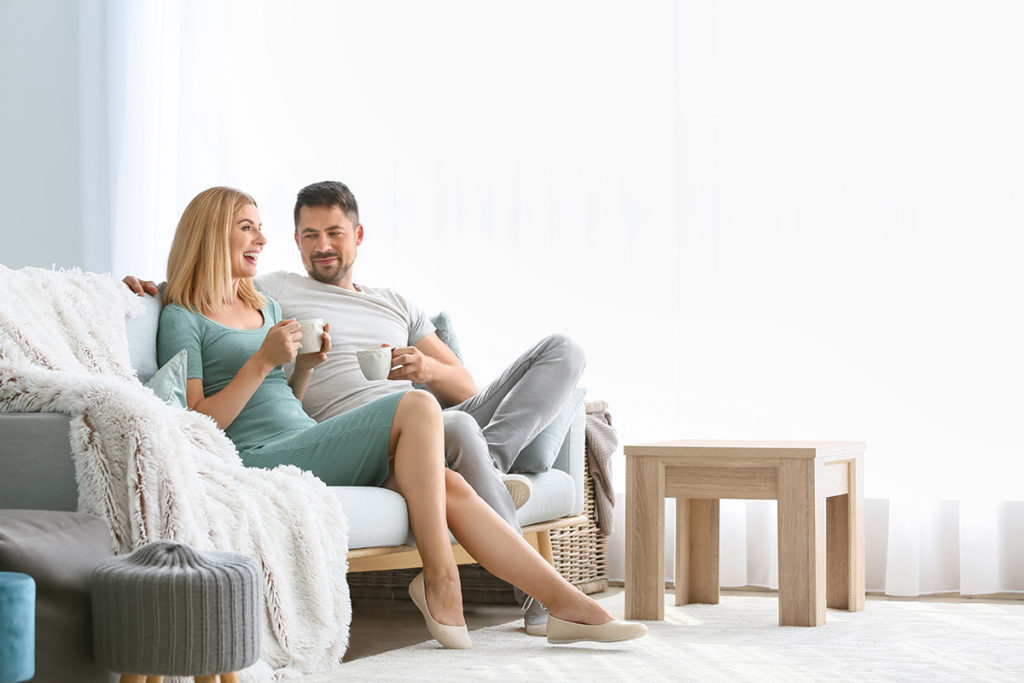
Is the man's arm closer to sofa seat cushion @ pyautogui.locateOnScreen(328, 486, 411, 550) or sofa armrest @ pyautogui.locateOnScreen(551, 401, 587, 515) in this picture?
sofa armrest @ pyautogui.locateOnScreen(551, 401, 587, 515)

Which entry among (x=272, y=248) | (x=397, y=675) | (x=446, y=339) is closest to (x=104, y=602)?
(x=397, y=675)

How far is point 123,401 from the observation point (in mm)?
1810

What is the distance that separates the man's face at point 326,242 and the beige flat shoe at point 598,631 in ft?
3.71

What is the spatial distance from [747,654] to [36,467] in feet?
4.33

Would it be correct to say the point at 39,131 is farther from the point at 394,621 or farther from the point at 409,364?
the point at 394,621

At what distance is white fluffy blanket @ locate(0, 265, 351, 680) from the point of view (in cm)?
179

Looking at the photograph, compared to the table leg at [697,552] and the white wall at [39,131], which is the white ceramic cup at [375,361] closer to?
the table leg at [697,552]

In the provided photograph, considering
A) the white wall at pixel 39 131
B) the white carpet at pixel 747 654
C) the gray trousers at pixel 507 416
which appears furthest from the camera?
the white wall at pixel 39 131

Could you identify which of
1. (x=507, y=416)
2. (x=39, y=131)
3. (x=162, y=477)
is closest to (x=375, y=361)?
(x=507, y=416)

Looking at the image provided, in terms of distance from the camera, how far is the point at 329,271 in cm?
305

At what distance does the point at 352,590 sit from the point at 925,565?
1.56 meters

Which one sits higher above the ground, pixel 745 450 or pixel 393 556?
pixel 745 450

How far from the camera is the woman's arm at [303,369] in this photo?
8.67 feet

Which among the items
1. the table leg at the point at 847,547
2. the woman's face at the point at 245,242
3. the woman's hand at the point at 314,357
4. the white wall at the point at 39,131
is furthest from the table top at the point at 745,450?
the white wall at the point at 39,131
